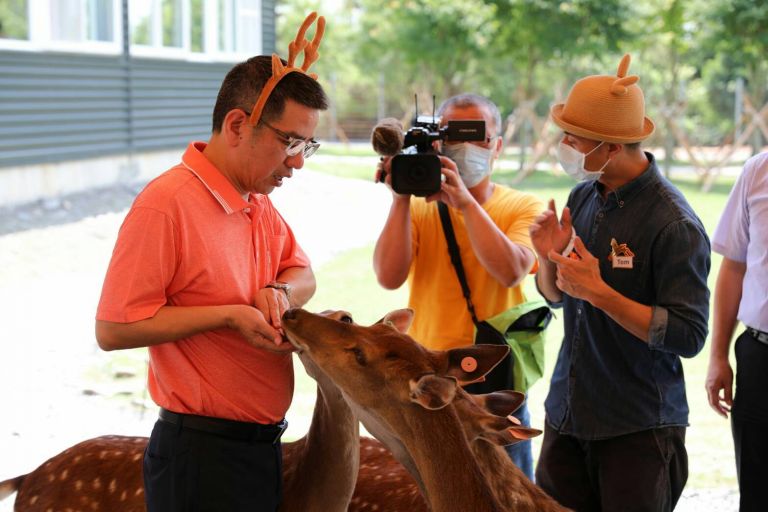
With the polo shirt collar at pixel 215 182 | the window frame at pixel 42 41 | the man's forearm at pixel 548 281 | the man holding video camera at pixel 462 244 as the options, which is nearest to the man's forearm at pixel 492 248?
the man holding video camera at pixel 462 244

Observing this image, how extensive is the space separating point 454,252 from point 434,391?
1330mm

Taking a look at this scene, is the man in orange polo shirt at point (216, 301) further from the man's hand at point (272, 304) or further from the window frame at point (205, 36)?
the window frame at point (205, 36)

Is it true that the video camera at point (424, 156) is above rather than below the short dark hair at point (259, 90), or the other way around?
A: below

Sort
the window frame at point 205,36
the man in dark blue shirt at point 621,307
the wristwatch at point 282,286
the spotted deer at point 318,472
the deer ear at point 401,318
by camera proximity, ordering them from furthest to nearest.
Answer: the window frame at point 205,36 → the man in dark blue shirt at point 621,307 → the deer ear at point 401,318 → the spotted deer at point 318,472 → the wristwatch at point 282,286

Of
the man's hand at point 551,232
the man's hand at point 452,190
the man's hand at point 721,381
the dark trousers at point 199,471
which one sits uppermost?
the man's hand at point 452,190

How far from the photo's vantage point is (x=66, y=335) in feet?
23.0

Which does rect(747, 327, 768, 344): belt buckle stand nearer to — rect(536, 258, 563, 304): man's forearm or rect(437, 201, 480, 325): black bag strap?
rect(536, 258, 563, 304): man's forearm

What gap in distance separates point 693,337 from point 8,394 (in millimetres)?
4795

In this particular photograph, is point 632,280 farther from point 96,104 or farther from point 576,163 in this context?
point 96,104

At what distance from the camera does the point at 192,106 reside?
13.8m

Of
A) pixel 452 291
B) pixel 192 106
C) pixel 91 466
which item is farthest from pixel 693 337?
pixel 192 106

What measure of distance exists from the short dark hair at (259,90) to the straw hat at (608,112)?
106 cm

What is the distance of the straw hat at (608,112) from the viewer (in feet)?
9.53

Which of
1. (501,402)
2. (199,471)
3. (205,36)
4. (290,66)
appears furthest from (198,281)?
(205,36)
